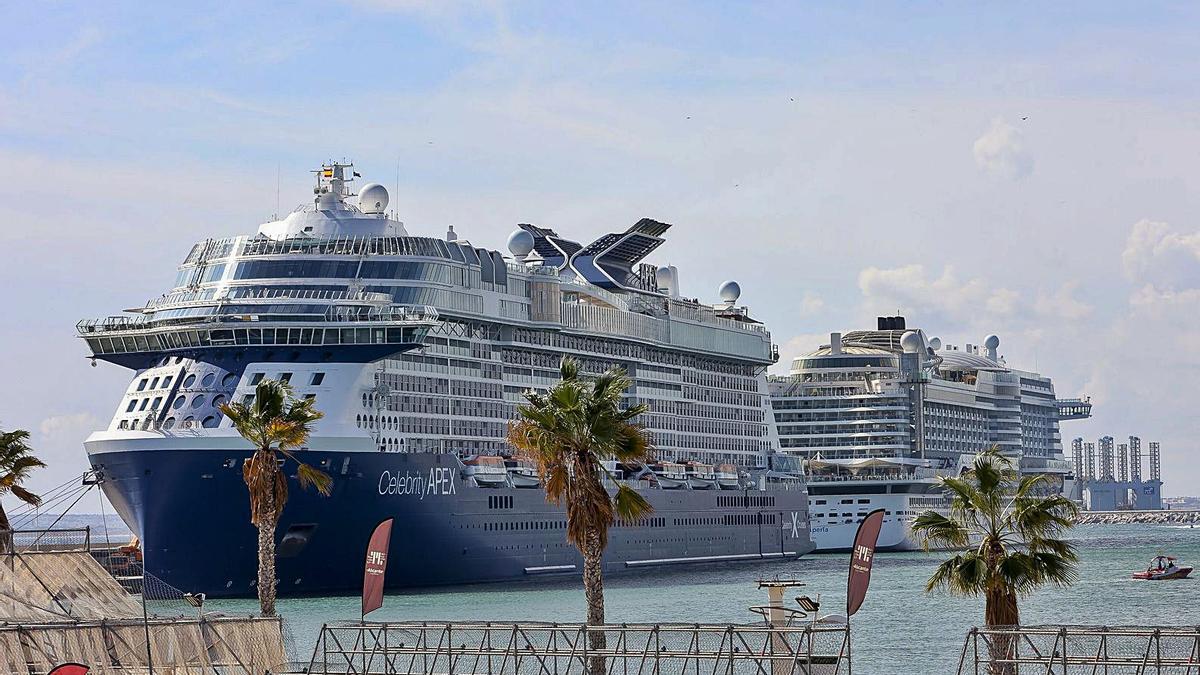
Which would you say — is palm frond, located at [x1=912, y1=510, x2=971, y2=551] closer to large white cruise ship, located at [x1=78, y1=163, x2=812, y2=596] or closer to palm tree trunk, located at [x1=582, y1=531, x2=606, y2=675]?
palm tree trunk, located at [x1=582, y1=531, x2=606, y2=675]

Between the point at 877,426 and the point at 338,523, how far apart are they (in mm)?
79467

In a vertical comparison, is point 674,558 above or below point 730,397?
below

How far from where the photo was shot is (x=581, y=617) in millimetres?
71375

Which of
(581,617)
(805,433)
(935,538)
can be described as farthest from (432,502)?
(805,433)

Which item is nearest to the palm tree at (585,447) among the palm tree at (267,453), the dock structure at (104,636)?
Result: the dock structure at (104,636)

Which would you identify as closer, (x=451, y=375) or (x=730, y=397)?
(x=451, y=375)

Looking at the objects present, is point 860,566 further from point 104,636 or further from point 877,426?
point 877,426

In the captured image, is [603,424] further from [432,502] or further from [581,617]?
[432,502]

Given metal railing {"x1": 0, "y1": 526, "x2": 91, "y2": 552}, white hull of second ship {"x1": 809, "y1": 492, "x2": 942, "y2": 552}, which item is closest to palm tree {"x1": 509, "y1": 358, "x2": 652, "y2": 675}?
metal railing {"x1": 0, "y1": 526, "x2": 91, "y2": 552}

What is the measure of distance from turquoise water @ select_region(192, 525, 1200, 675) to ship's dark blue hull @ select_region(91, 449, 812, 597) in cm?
102

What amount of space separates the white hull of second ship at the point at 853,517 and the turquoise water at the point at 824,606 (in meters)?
31.5

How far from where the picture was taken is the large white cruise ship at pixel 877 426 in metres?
143

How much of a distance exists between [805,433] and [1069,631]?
395ft

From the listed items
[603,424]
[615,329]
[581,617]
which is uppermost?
[615,329]
